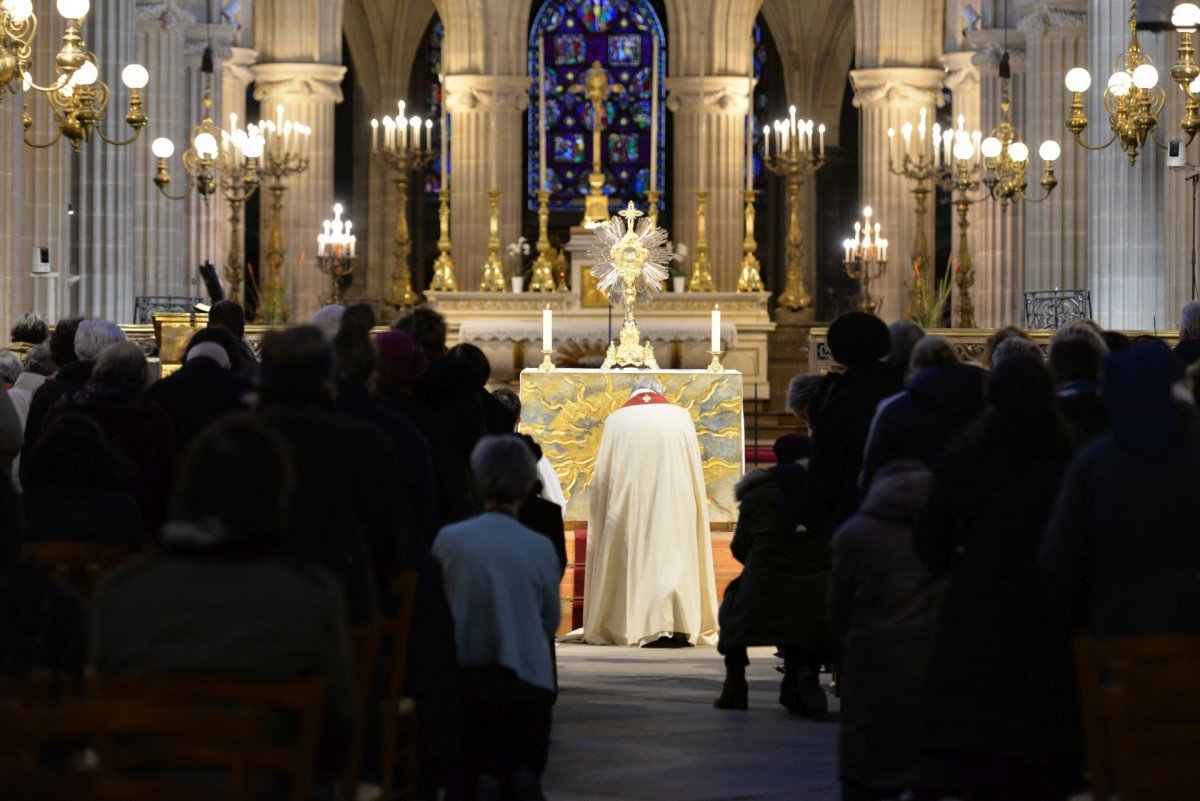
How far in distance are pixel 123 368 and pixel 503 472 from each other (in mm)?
1771

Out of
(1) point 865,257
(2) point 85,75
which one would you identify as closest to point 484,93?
(1) point 865,257

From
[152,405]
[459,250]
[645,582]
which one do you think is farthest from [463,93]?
[152,405]

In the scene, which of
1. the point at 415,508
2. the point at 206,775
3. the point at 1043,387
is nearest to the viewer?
the point at 206,775

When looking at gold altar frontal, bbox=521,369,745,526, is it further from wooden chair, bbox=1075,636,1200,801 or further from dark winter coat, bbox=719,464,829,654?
wooden chair, bbox=1075,636,1200,801

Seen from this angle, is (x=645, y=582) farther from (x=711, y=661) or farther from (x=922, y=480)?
(x=922, y=480)

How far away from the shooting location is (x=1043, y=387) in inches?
202

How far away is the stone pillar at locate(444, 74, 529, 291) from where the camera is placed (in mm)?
29859

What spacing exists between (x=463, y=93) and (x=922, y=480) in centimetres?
2458

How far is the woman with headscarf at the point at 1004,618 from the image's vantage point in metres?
4.99

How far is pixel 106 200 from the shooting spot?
19719 mm

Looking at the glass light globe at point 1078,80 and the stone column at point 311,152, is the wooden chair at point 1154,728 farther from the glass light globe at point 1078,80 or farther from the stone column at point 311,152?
the stone column at point 311,152

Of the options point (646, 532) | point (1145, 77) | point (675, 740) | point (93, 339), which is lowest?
point (675, 740)

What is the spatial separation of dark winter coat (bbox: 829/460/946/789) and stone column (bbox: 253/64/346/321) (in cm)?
2417

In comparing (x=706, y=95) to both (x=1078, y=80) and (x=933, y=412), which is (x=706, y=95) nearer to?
(x=1078, y=80)
